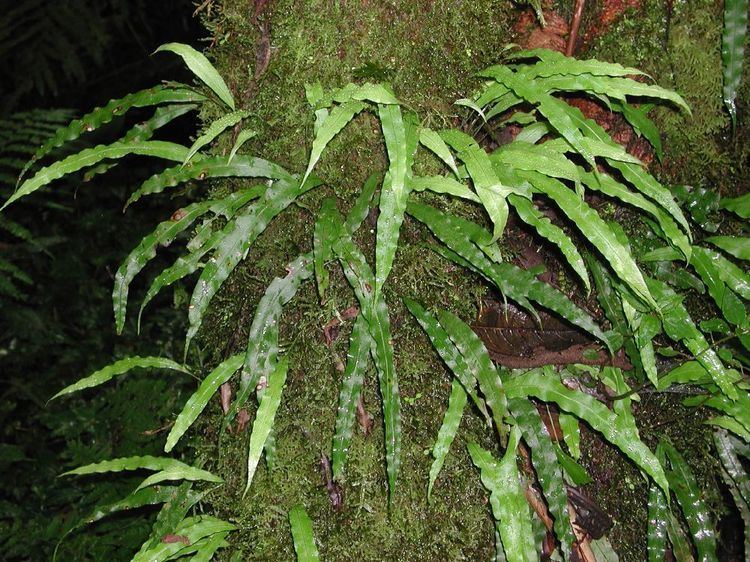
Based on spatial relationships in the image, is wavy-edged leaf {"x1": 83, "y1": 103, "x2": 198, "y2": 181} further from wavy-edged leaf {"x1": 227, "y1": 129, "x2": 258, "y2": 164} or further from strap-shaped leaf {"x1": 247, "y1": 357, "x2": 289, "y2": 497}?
strap-shaped leaf {"x1": 247, "y1": 357, "x2": 289, "y2": 497}

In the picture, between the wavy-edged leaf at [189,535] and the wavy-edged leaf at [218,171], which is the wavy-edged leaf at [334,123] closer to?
the wavy-edged leaf at [218,171]

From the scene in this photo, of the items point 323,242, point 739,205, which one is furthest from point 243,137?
point 739,205

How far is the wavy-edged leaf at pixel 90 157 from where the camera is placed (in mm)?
1669

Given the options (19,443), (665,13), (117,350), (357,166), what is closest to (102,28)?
(117,350)

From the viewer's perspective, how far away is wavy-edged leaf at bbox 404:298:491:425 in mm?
1640

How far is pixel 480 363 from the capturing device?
165 centimetres

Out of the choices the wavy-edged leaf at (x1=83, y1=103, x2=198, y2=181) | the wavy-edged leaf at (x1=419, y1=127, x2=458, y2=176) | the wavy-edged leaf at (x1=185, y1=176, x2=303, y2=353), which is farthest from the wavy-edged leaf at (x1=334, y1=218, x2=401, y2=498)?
the wavy-edged leaf at (x1=83, y1=103, x2=198, y2=181)

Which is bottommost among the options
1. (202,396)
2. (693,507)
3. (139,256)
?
(202,396)

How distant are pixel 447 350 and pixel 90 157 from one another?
110cm

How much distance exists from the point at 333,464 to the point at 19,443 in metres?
3.85

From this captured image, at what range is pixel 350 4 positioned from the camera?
5.88 feet

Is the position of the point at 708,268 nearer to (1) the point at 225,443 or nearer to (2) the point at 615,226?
(2) the point at 615,226

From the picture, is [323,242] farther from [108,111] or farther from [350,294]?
[108,111]

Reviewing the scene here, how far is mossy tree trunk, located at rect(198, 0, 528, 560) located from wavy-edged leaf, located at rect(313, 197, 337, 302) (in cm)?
10
